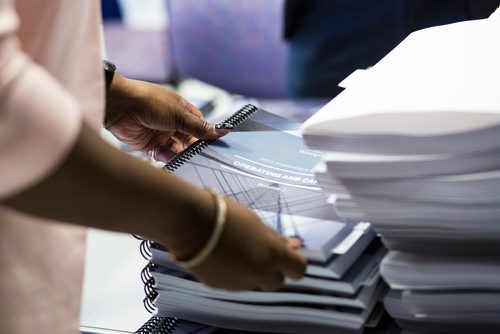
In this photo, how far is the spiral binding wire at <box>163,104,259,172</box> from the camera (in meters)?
0.84

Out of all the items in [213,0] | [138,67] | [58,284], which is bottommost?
[138,67]

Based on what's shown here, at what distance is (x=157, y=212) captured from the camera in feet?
1.88

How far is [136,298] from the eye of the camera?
36.9 inches

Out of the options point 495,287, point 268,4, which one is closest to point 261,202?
point 495,287

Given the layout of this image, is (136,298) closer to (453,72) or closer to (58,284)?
(58,284)

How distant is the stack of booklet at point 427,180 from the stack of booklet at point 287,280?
0.03m

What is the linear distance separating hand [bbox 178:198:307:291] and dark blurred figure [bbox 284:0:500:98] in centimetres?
177

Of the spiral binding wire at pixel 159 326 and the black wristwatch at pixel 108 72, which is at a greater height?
the black wristwatch at pixel 108 72

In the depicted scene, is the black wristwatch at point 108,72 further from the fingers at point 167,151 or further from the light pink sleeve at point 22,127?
the light pink sleeve at point 22,127

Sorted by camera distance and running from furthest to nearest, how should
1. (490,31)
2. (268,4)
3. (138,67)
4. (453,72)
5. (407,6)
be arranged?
(138,67) → (268,4) → (407,6) → (490,31) → (453,72)

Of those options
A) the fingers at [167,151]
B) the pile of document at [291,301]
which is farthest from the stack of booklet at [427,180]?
the fingers at [167,151]

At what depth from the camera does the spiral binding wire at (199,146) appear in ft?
2.77

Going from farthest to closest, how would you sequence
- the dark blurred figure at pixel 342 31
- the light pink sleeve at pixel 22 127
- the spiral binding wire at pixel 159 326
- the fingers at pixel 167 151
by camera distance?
the dark blurred figure at pixel 342 31 < the fingers at pixel 167 151 < the spiral binding wire at pixel 159 326 < the light pink sleeve at pixel 22 127

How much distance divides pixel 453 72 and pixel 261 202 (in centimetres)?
22
